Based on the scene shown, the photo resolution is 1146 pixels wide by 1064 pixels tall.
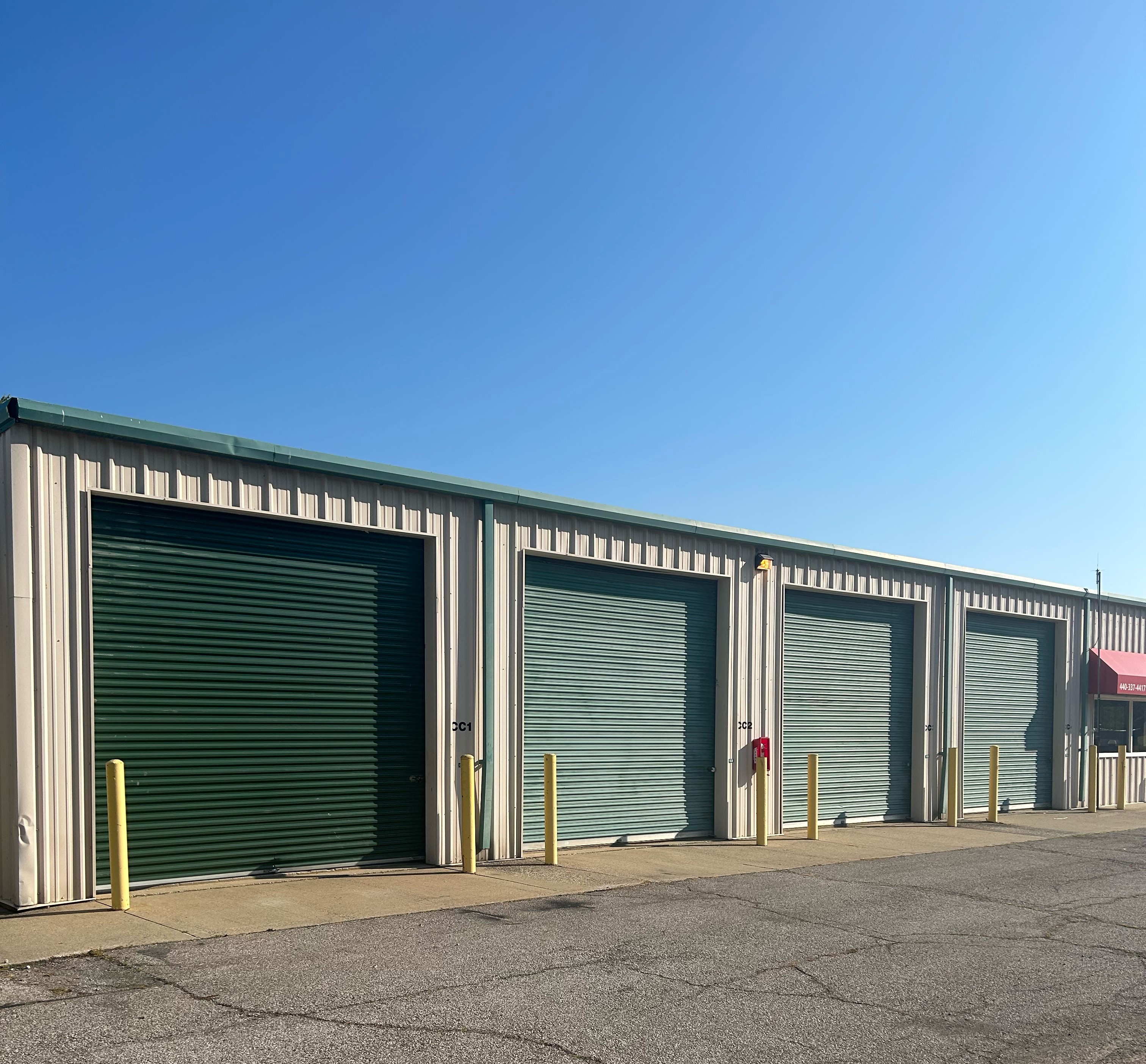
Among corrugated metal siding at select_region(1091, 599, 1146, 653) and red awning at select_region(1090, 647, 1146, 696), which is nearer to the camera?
red awning at select_region(1090, 647, 1146, 696)

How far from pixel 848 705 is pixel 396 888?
8.94 meters

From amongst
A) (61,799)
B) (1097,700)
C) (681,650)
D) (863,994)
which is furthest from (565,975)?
(1097,700)

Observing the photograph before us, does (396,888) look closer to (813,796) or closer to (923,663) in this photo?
(813,796)

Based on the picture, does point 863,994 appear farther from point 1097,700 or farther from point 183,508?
point 1097,700

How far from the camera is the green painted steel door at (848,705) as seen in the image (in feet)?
53.1

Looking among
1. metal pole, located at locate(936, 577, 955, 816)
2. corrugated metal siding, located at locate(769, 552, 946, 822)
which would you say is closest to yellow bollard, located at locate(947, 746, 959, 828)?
corrugated metal siding, located at locate(769, 552, 946, 822)

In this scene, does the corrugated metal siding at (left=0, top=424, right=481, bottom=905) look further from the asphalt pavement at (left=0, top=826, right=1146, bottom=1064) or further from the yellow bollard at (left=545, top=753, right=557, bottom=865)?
the yellow bollard at (left=545, top=753, right=557, bottom=865)

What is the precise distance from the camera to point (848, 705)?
55.7ft

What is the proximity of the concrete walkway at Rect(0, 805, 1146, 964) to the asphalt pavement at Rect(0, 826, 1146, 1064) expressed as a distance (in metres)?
0.35

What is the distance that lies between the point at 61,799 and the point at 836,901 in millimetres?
6534

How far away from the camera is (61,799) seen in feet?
29.3

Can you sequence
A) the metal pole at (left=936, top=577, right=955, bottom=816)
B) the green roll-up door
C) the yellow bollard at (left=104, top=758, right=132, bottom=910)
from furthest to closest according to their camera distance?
the metal pole at (left=936, top=577, right=955, bottom=816), the green roll-up door, the yellow bollard at (left=104, top=758, right=132, bottom=910)

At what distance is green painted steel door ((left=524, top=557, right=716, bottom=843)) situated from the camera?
13141 mm

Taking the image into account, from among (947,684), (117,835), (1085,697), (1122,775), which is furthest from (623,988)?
(1122,775)
